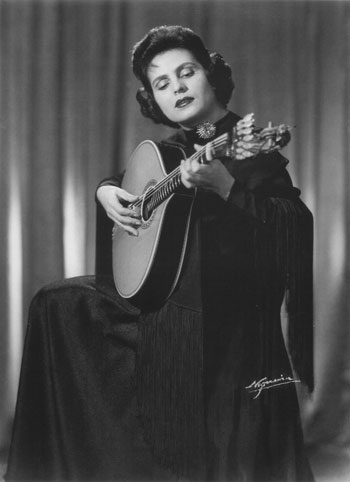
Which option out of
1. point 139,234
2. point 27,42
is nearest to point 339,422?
point 139,234

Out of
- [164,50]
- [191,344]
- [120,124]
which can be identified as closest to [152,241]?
[191,344]

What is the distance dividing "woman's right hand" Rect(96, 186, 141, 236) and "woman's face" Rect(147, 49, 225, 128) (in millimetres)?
277

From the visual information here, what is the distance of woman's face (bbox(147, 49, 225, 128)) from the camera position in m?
1.39

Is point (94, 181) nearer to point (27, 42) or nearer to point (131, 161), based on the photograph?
point (131, 161)

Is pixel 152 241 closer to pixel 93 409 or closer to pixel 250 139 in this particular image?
pixel 250 139

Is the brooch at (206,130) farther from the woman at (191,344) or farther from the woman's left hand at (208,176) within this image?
the woman's left hand at (208,176)

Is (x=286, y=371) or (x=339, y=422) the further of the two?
(x=339, y=422)

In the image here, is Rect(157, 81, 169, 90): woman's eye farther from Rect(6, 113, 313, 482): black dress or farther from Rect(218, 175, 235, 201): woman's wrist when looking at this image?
Rect(218, 175, 235, 201): woman's wrist

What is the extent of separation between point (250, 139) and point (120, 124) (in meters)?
0.56

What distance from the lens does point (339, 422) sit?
1516 mm

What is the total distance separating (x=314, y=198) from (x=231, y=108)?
36 cm

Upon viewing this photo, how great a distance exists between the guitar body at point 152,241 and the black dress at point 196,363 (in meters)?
0.05
